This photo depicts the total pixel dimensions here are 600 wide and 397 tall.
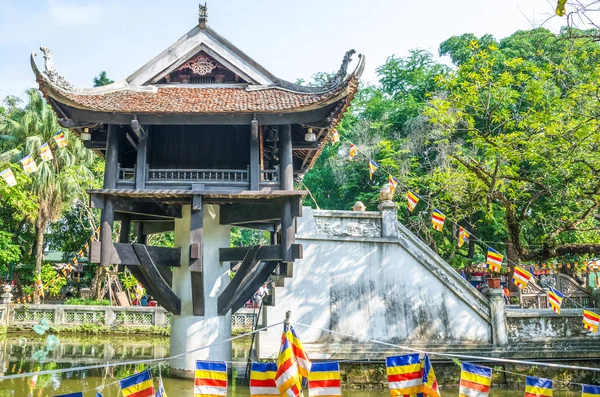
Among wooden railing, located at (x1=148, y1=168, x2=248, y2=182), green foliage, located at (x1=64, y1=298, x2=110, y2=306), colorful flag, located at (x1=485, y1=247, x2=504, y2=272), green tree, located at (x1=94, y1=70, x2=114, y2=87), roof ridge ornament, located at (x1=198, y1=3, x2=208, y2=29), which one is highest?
green tree, located at (x1=94, y1=70, x2=114, y2=87)

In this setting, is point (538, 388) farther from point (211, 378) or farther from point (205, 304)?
point (205, 304)

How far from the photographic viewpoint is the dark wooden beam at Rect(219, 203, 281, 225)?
28.8 feet

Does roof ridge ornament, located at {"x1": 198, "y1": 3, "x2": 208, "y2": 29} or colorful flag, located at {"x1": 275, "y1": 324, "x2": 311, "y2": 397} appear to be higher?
roof ridge ornament, located at {"x1": 198, "y1": 3, "x2": 208, "y2": 29}

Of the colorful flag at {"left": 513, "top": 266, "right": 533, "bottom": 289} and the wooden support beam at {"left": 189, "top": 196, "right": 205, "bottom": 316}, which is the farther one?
the colorful flag at {"left": 513, "top": 266, "right": 533, "bottom": 289}

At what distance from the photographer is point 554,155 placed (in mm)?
9164

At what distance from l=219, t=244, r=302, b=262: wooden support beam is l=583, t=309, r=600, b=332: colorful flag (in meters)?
6.00

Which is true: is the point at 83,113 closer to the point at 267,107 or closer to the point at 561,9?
the point at 267,107

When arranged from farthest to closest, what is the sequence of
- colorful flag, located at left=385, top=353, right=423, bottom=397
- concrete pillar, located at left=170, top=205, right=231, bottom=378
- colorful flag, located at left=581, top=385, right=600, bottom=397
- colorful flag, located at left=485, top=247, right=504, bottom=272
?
colorful flag, located at left=485, top=247, right=504, bottom=272 < concrete pillar, located at left=170, top=205, right=231, bottom=378 < colorful flag, located at left=385, top=353, right=423, bottom=397 < colorful flag, located at left=581, top=385, right=600, bottom=397

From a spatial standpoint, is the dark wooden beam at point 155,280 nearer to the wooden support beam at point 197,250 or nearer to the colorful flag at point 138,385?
the wooden support beam at point 197,250

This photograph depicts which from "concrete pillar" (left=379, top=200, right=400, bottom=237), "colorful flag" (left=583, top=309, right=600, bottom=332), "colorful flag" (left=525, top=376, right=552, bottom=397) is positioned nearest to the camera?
"colorful flag" (left=525, top=376, right=552, bottom=397)

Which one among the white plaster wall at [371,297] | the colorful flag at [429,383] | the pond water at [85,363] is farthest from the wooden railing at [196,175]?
the colorful flag at [429,383]

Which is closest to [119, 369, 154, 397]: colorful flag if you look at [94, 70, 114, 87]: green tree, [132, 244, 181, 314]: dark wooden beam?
[132, 244, 181, 314]: dark wooden beam

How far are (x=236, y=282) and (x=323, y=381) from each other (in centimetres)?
375

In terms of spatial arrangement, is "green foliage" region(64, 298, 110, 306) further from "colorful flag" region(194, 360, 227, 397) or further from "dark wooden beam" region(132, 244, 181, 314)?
"colorful flag" region(194, 360, 227, 397)
